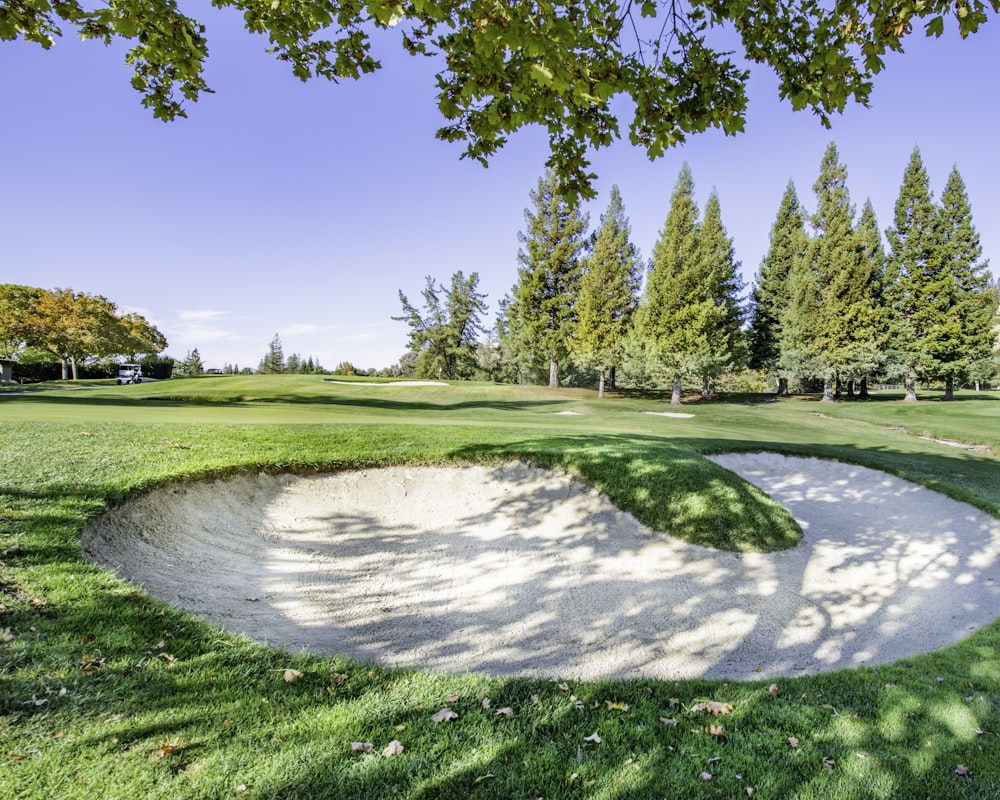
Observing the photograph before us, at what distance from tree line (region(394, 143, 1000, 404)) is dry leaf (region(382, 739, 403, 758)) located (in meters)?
29.6

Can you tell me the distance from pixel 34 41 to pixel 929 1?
733 centimetres

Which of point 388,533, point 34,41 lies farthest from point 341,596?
point 34,41

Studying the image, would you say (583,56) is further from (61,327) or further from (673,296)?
(61,327)

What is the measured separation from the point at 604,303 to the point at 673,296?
20.2ft

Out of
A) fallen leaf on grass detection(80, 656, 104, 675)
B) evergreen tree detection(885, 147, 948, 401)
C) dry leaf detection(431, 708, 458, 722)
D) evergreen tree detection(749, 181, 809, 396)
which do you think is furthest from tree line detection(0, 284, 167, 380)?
evergreen tree detection(885, 147, 948, 401)

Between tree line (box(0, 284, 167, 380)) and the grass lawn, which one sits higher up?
tree line (box(0, 284, 167, 380))

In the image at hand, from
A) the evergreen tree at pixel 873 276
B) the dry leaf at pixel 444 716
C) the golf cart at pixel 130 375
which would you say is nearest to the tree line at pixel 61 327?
the golf cart at pixel 130 375

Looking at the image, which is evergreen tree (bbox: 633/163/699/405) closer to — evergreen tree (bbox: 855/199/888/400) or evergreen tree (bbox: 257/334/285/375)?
evergreen tree (bbox: 855/199/888/400)

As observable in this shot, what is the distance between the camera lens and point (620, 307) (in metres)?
37.5

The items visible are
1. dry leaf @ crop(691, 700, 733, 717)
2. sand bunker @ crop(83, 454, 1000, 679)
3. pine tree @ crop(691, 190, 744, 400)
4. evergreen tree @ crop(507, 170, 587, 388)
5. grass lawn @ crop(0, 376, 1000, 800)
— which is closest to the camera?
grass lawn @ crop(0, 376, 1000, 800)

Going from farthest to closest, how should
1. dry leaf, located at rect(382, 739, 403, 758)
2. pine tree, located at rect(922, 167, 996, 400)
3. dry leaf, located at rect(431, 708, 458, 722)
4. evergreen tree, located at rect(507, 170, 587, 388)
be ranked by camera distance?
evergreen tree, located at rect(507, 170, 587, 388) → pine tree, located at rect(922, 167, 996, 400) → dry leaf, located at rect(431, 708, 458, 722) → dry leaf, located at rect(382, 739, 403, 758)

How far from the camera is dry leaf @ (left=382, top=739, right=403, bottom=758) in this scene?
2.63 m

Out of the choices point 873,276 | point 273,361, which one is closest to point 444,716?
point 873,276

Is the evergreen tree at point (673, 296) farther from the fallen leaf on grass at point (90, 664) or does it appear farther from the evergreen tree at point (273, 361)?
the evergreen tree at point (273, 361)
